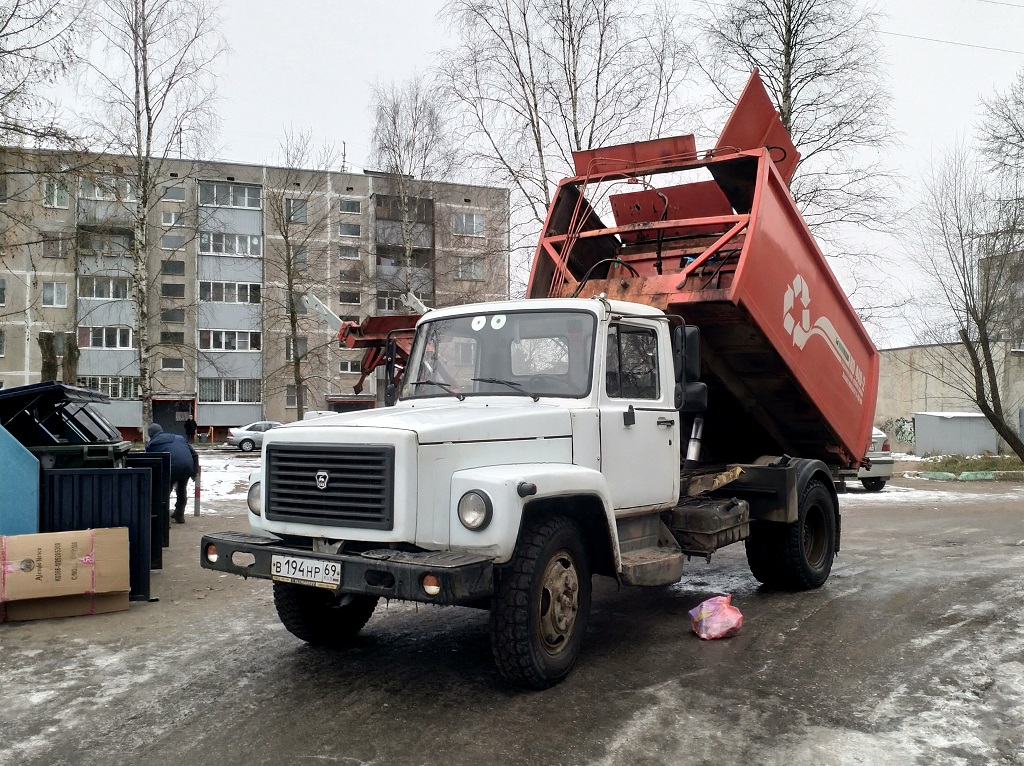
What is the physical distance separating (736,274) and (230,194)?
46702mm

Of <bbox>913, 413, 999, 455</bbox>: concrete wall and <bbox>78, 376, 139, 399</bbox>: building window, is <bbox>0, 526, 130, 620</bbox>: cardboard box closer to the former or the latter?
<bbox>913, 413, 999, 455</bbox>: concrete wall

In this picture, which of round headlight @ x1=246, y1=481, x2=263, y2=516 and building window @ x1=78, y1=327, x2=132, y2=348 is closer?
round headlight @ x1=246, y1=481, x2=263, y2=516

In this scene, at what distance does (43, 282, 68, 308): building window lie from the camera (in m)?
46.0

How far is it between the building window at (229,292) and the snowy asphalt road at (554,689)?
42.6 meters

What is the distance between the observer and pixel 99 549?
6.59 meters

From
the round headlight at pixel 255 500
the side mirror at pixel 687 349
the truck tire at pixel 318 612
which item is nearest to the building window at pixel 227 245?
the truck tire at pixel 318 612

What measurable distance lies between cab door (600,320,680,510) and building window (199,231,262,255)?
45479mm

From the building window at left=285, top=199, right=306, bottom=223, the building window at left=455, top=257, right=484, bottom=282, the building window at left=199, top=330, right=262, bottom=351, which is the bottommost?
the building window at left=199, top=330, right=262, bottom=351

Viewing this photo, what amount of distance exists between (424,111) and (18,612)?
23023 millimetres

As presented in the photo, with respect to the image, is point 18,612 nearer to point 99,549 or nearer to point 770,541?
point 99,549

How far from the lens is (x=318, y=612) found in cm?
566

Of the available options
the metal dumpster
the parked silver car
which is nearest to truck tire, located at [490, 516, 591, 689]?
the metal dumpster

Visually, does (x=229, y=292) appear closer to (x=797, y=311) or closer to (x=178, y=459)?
(x=178, y=459)

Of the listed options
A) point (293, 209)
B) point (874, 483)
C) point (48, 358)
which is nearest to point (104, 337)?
point (293, 209)
